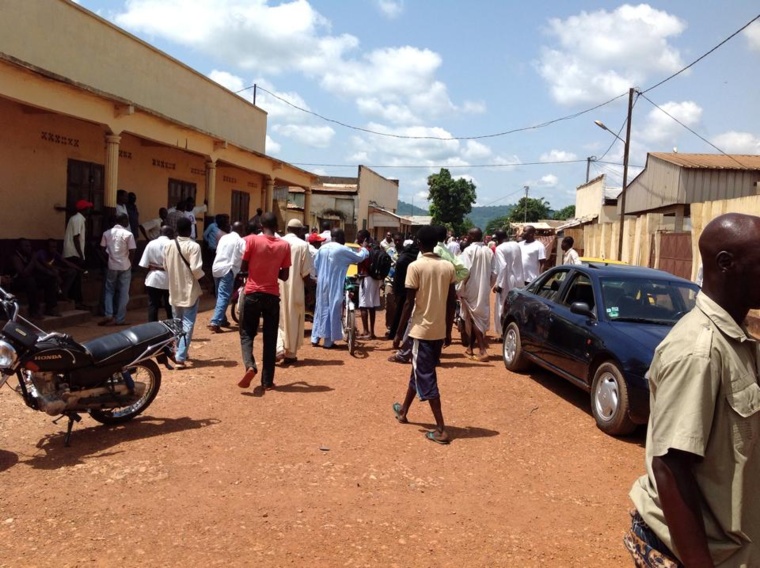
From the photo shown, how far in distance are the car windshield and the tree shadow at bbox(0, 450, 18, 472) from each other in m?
5.30

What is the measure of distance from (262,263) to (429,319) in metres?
2.14

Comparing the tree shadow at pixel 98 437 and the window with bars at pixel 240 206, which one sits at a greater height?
the window with bars at pixel 240 206

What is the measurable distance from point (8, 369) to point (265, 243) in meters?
2.85

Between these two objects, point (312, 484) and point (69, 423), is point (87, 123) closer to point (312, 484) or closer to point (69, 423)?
point (69, 423)

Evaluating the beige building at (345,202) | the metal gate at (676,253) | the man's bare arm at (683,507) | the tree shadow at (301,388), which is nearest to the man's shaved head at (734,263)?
the man's bare arm at (683,507)

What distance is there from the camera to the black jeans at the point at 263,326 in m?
6.59

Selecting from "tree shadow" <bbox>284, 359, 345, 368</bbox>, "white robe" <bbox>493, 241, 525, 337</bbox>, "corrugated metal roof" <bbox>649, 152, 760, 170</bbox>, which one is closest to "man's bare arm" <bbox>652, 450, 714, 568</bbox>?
"tree shadow" <bbox>284, 359, 345, 368</bbox>

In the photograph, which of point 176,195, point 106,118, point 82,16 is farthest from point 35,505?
point 176,195

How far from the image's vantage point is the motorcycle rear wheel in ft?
17.3

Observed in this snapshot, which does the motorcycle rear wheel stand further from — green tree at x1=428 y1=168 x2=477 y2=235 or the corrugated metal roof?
green tree at x1=428 y1=168 x2=477 y2=235

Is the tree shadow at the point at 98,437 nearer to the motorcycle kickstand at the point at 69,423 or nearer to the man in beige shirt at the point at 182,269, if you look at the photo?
the motorcycle kickstand at the point at 69,423

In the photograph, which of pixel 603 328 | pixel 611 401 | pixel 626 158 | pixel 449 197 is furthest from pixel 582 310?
pixel 449 197

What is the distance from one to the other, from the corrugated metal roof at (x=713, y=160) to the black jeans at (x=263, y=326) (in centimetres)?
2198

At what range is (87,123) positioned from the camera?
40.5ft
